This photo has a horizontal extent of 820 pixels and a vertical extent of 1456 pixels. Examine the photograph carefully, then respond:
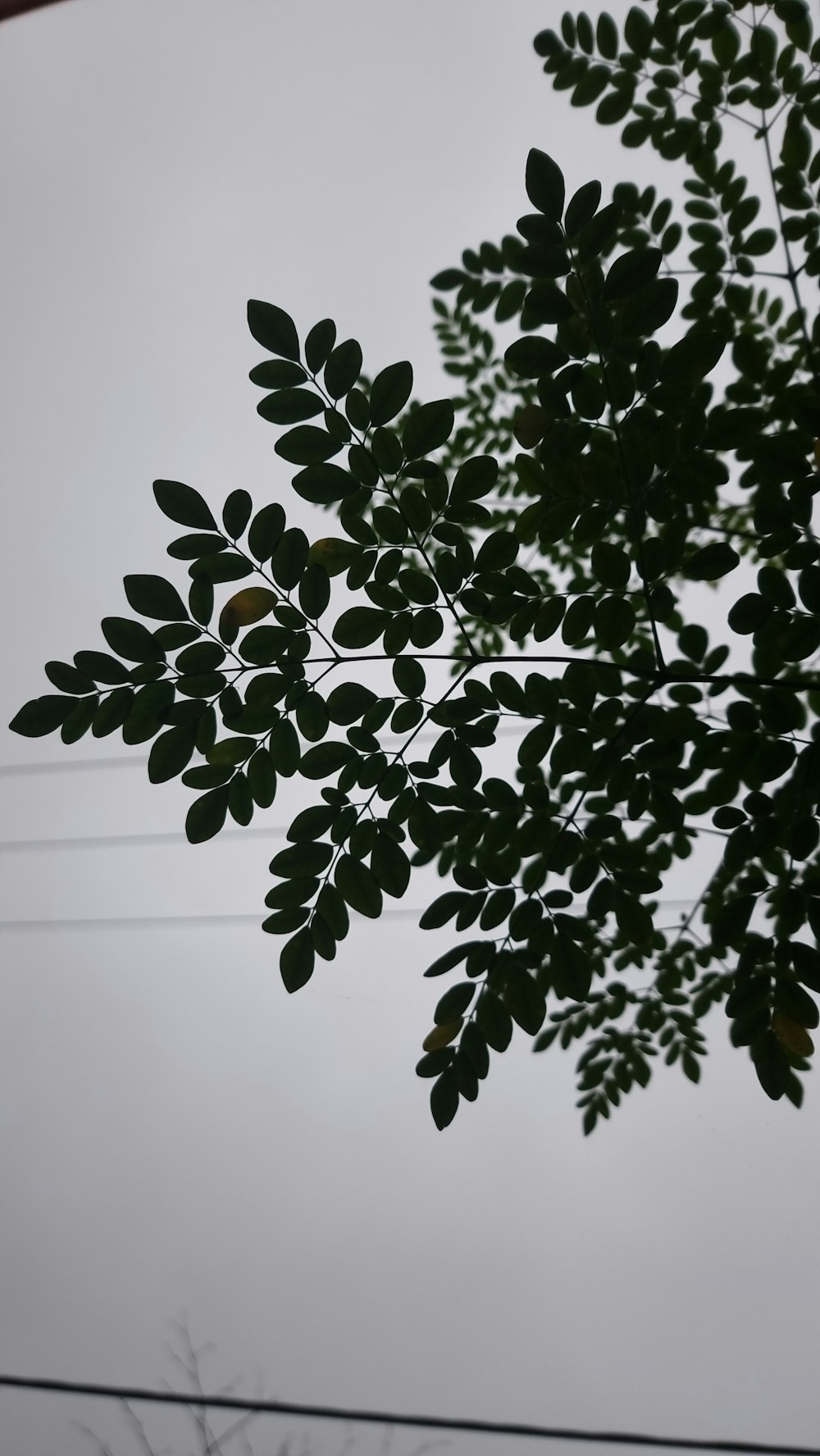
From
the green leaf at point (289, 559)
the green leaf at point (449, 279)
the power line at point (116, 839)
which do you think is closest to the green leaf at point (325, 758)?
the green leaf at point (289, 559)

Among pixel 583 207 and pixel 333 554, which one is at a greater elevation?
pixel 583 207

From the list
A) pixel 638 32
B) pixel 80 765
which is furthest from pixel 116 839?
pixel 638 32

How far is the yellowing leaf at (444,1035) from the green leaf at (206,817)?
0.68 ft

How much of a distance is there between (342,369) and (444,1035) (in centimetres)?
45

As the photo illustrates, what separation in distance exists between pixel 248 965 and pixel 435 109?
89.2 inches

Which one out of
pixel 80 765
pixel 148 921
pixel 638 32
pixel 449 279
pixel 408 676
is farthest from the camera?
pixel 80 765

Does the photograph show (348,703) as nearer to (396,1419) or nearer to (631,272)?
(631,272)

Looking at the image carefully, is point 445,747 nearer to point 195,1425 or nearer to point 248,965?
point 248,965

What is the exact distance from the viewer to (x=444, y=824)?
69 centimetres

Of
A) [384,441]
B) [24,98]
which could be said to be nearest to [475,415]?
[384,441]

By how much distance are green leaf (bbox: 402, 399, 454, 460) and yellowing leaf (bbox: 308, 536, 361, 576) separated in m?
0.08

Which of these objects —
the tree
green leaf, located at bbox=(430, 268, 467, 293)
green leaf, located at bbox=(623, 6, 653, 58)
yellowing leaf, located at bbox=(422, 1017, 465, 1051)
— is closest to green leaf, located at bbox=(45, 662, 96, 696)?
the tree

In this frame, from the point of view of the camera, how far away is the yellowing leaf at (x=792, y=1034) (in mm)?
632

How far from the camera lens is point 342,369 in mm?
610
